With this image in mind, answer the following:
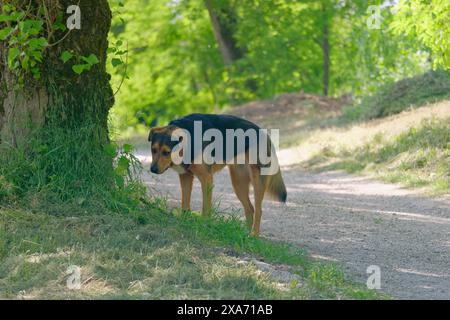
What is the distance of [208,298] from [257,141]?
3.42m

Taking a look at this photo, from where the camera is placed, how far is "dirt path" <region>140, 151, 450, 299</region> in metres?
7.66

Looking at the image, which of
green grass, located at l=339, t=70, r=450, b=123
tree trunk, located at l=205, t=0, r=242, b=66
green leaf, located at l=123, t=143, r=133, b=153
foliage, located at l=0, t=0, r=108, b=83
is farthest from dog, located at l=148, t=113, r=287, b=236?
tree trunk, located at l=205, t=0, r=242, b=66

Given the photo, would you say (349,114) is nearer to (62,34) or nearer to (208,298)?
(62,34)

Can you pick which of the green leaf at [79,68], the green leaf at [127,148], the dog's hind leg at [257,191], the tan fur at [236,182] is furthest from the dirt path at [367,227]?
the green leaf at [79,68]

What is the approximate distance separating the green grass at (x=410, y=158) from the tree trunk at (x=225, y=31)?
1343 cm

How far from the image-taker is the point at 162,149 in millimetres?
9172

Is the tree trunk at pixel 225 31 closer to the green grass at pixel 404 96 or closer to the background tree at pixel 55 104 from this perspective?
the green grass at pixel 404 96

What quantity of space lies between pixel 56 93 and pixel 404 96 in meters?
12.0

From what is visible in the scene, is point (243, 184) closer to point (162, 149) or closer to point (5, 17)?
point (162, 149)

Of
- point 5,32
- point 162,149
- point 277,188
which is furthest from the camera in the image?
point 277,188

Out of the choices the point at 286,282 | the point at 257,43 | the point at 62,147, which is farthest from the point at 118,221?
the point at 257,43

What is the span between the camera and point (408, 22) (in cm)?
1356

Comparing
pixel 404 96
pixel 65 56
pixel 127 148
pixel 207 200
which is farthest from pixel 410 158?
pixel 65 56

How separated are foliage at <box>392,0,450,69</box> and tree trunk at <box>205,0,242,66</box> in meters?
16.2
